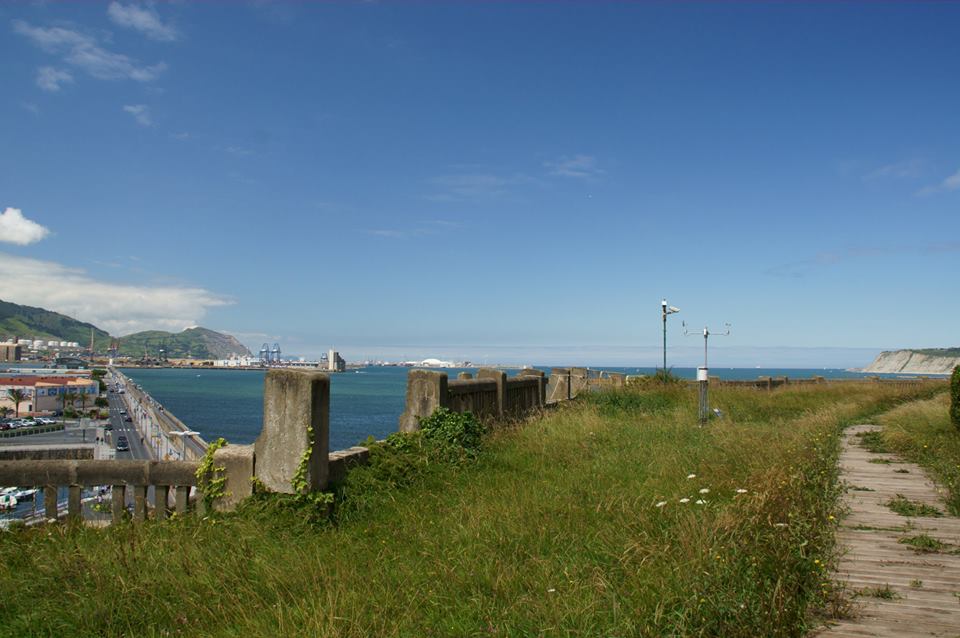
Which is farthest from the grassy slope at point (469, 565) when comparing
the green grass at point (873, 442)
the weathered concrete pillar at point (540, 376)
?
the weathered concrete pillar at point (540, 376)

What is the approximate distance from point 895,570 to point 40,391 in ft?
506

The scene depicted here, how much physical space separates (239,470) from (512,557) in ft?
10.8

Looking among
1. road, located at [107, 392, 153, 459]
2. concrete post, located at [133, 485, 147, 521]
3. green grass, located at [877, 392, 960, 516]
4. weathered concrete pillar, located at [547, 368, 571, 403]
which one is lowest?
road, located at [107, 392, 153, 459]

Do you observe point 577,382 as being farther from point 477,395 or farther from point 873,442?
point 477,395

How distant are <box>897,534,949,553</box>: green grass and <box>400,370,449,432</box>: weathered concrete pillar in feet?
19.4

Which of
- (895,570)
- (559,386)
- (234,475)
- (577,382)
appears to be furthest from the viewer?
(577,382)

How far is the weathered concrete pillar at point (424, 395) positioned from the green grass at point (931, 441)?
6.23 m

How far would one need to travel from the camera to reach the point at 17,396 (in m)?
121

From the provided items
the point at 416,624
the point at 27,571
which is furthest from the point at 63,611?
Result: the point at 416,624

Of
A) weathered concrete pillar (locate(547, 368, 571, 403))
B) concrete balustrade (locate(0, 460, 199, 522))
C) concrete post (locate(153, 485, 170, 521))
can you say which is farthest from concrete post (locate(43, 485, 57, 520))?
weathered concrete pillar (locate(547, 368, 571, 403))

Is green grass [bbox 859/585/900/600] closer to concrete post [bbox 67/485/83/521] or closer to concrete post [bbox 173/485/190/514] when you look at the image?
concrete post [bbox 173/485/190/514]

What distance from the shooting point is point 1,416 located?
118688 millimetres

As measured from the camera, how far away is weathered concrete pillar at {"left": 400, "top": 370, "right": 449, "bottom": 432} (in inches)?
377

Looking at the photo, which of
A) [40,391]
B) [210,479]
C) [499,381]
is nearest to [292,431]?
[210,479]
